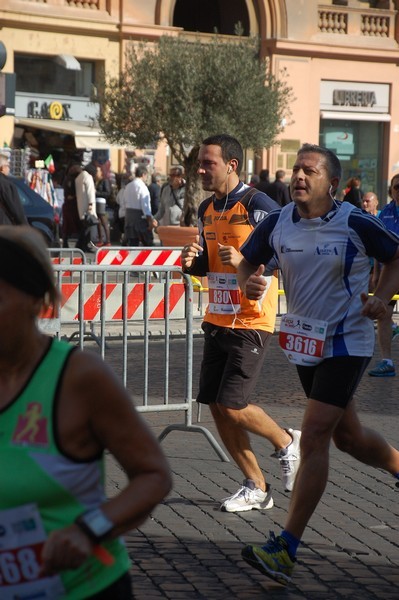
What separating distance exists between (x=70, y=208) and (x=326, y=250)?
67.3 ft

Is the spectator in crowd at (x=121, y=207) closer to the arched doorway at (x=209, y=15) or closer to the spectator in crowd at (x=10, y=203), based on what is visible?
the arched doorway at (x=209, y=15)

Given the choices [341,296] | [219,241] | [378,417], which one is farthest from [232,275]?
[378,417]

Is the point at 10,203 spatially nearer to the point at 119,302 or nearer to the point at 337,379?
the point at 119,302

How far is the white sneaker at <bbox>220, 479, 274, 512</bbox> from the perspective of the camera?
21.5 ft

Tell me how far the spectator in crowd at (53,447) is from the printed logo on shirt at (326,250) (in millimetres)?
2852

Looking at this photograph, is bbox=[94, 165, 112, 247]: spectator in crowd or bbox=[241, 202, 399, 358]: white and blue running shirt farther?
bbox=[94, 165, 112, 247]: spectator in crowd

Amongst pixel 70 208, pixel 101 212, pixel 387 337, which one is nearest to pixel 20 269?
pixel 387 337

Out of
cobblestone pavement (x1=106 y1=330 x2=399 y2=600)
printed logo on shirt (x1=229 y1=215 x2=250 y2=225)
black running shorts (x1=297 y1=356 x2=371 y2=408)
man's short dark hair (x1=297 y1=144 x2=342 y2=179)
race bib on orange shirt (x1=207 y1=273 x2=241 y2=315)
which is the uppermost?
man's short dark hair (x1=297 y1=144 x2=342 y2=179)

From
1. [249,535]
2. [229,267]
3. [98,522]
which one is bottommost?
[249,535]

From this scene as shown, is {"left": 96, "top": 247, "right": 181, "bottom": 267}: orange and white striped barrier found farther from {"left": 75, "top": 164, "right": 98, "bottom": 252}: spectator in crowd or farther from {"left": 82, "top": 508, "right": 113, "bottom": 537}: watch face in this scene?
{"left": 82, "top": 508, "right": 113, "bottom": 537}: watch face

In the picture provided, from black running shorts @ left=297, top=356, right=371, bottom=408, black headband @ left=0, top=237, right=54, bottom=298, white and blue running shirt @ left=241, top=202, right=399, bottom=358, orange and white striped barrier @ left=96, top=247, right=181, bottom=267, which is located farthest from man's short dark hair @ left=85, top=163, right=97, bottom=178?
black headband @ left=0, top=237, right=54, bottom=298

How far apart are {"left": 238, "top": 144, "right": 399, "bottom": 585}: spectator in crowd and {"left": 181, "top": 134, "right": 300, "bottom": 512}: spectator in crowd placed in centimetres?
104

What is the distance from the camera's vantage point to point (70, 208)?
25.7 metres

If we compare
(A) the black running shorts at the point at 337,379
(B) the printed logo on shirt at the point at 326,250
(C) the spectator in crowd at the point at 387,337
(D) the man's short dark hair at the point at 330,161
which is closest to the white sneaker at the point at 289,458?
(A) the black running shorts at the point at 337,379
